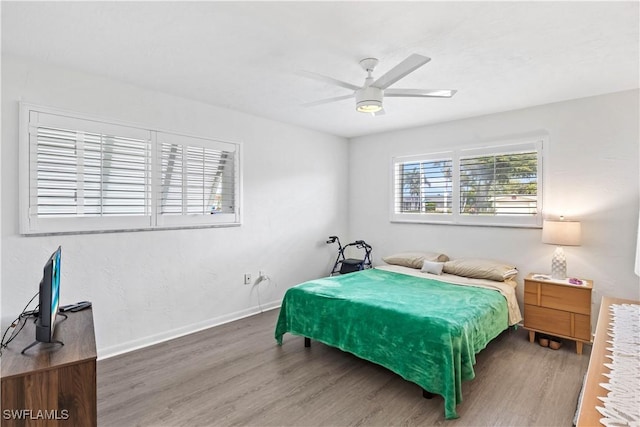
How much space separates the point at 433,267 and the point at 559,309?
1286mm

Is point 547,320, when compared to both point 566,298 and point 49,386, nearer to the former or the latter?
point 566,298

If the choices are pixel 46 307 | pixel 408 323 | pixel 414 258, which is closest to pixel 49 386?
pixel 46 307

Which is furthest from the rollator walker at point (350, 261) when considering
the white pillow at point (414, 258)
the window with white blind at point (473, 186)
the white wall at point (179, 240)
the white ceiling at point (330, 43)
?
the white ceiling at point (330, 43)

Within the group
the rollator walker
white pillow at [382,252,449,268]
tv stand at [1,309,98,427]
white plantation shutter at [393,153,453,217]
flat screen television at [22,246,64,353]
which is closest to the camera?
tv stand at [1,309,98,427]

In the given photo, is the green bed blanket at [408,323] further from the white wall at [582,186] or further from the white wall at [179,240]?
the white wall at [179,240]

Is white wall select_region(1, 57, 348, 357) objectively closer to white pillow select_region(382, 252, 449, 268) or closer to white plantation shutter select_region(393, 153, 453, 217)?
white plantation shutter select_region(393, 153, 453, 217)

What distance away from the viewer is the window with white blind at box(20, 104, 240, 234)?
2.71 m

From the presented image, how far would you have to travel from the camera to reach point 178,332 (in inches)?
141

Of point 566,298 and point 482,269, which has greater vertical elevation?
point 482,269

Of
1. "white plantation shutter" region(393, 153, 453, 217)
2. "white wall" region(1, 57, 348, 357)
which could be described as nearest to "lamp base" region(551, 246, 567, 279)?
"white plantation shutter" region(393, 153, 453, 217)

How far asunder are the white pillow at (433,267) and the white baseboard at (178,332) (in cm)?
207

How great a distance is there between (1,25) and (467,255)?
4.90 metres

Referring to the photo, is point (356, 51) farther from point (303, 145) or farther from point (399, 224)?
point (399, 224)

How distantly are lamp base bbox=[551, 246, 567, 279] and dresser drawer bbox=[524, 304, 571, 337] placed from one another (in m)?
0.39
